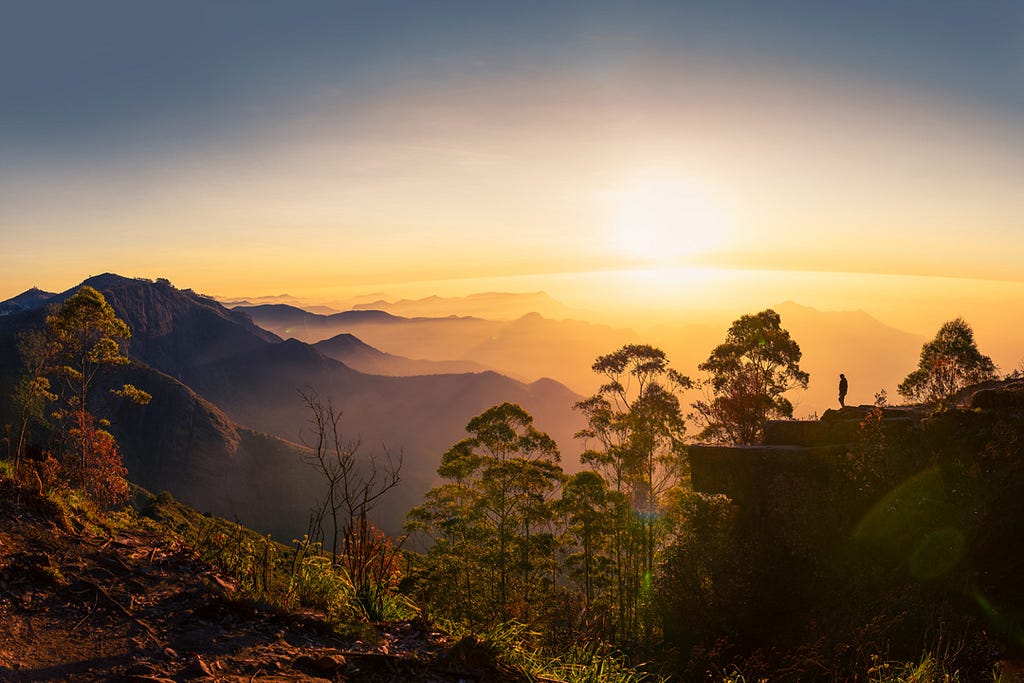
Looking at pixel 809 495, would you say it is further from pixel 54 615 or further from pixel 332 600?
pixel 54 615

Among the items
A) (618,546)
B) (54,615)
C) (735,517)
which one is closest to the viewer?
(54,615)

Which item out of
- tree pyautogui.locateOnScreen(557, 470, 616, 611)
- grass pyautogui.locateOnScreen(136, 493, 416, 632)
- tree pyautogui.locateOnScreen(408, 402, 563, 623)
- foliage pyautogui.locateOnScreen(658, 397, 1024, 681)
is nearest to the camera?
grass pyautogui.locateOnScreen(136, 493, 416, 632)

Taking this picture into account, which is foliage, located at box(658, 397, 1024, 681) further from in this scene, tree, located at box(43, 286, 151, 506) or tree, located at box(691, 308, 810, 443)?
tree, located at box(43, 286, 151, 506)

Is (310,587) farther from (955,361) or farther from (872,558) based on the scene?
(955,361)

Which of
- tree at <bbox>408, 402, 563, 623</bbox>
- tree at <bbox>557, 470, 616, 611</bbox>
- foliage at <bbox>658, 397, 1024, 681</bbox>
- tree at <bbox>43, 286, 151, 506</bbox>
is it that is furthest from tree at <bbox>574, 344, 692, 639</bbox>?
tree at <bbox>43, 286, 151, 506</bbox>

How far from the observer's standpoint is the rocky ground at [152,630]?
5070mm

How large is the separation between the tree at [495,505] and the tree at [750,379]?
1001 centimetres

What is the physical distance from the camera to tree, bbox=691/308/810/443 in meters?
31.7

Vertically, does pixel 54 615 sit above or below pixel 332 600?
above

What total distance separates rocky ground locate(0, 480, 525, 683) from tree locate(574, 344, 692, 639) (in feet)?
88.5

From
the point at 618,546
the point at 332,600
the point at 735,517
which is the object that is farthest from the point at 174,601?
the point at 618,546

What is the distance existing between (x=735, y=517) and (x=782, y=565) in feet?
9.43

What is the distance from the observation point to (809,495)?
1911cm

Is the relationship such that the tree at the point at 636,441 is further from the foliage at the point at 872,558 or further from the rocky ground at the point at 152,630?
the rocky ground at the point at 152,630
